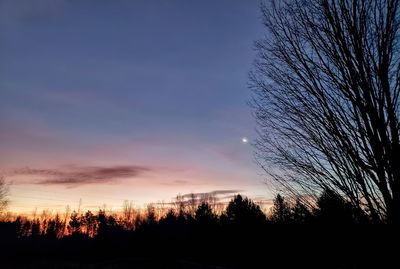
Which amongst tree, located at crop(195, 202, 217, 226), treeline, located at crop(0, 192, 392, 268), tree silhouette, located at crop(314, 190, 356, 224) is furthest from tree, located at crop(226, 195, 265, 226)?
tree silhouette, located at crop(314, 190, 356, 224)

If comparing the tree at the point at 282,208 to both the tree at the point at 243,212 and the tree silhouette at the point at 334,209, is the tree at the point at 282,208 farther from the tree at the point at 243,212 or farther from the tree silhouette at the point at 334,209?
the tree at the point at 243,212

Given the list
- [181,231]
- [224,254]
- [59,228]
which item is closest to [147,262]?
[224,254]

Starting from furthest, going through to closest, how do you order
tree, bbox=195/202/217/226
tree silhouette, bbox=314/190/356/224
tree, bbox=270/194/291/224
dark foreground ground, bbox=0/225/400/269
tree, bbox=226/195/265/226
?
tree, bbox=195/202/217/226, tree, bbox=226/195/265/226, dark foreground ground, bbox=0/225/400/269, tree, bbox=270/194/291/224, tree silhouette, bbox=314/190/356/224

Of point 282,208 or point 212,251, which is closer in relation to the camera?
point 282,208

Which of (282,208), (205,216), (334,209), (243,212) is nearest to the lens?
(334,209)

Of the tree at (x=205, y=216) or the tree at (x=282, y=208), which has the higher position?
the tree at (x=205, y=216)

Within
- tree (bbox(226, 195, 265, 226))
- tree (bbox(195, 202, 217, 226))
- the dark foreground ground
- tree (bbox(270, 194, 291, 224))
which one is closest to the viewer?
tree (bbox(270, 194, 291, 224))

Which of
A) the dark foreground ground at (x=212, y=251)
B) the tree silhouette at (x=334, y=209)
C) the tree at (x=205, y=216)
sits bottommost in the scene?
the dark foreground ground at (x=212, y=251)

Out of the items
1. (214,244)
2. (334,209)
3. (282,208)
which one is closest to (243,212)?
(214,244)

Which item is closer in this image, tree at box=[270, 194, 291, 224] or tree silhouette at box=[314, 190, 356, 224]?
tree silhouette at box=[314, 190, 356, 224]

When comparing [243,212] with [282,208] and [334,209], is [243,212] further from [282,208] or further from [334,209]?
[334,209]

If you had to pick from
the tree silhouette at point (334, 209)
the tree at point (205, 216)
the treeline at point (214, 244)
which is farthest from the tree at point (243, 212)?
the tree silhouette at point (334, 209)

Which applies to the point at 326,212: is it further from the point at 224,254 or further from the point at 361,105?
the point at 224,254

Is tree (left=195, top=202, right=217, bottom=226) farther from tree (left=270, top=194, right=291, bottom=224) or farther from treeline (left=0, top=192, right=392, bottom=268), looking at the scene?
tree (left=270, top=194, right=291, bottom=224)
